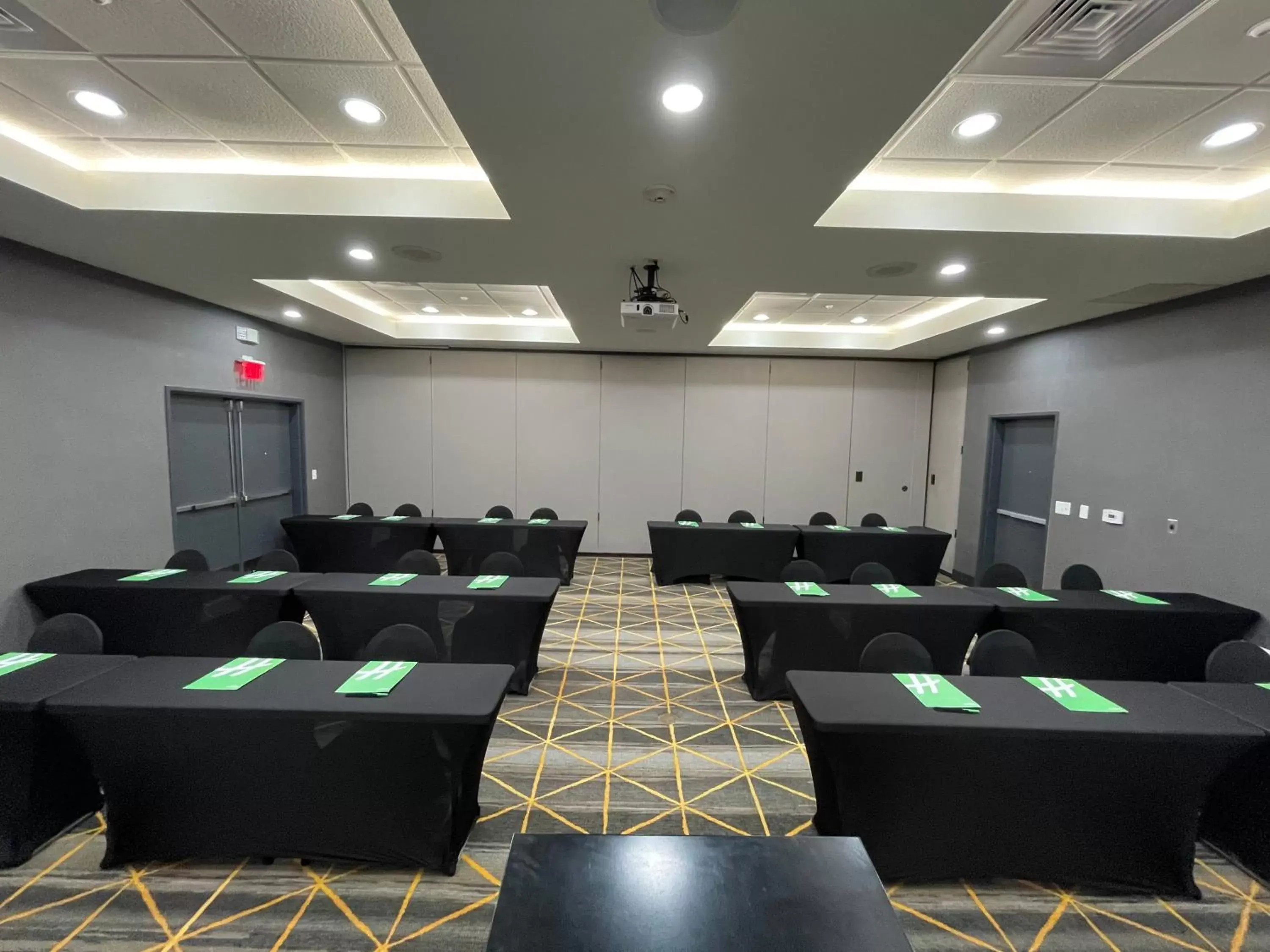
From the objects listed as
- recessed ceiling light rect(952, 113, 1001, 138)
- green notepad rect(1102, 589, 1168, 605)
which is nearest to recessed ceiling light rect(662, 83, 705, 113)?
recessed ceiling light rect(952, 113, 1001, 138)

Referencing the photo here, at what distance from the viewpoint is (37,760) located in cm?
237

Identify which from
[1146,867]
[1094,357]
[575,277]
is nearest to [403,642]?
[575,277]

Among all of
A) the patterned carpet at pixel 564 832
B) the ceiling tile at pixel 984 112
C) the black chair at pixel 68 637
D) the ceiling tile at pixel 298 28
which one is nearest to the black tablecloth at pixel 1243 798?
the patterned carpet at pixel 564 832

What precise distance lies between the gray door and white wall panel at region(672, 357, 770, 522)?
125 inches

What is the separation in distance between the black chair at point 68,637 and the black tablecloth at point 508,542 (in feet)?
11.4

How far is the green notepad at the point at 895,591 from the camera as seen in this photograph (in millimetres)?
3988

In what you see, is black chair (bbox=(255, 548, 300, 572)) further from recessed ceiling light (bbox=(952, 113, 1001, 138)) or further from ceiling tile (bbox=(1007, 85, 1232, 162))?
ceiling tile (bbox=(1007, 85, 1232, 162))

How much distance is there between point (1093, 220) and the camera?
3242mm

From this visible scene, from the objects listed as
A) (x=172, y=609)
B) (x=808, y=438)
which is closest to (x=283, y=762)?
(x=172, y=609)

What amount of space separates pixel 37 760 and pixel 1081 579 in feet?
23.2

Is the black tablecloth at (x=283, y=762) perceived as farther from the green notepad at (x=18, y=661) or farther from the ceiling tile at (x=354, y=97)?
the ceiling tile at (x=354, y=97)

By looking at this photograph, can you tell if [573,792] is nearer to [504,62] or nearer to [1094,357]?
[504,62]

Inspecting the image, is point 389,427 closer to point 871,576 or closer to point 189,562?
point 189,562

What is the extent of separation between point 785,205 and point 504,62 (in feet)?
5.54
